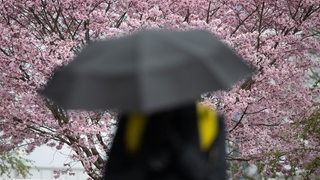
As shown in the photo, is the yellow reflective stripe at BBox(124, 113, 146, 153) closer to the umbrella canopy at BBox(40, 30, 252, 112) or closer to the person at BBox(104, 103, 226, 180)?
the person at BBox(104, 103, 226, 180)

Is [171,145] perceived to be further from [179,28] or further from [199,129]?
[179,28]

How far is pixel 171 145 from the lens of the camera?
2.80 metres

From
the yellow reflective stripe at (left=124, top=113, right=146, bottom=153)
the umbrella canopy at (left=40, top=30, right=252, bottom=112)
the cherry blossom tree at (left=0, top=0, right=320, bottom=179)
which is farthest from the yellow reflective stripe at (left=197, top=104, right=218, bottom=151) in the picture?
the cherry blossom tree at (left=0, top=0, right=320, bottom=179)

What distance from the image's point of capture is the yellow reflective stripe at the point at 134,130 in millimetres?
2857

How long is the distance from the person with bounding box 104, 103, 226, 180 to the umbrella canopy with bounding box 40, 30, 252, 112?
0.11 meters

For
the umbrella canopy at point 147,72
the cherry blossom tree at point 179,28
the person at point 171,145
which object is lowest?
the cherry blossom tree at point 179,28

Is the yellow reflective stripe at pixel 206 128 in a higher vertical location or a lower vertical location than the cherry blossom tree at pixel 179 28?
higher

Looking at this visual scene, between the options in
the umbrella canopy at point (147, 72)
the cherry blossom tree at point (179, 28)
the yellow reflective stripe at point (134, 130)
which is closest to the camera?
the umbrella canopy at point (147, 72)

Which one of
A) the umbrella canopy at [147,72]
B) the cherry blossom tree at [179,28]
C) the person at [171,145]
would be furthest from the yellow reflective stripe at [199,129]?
the cherry blossom tree at [179,28]

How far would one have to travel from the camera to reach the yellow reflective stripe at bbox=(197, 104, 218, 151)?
2.87 m

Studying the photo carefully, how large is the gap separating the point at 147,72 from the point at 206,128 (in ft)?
1.25

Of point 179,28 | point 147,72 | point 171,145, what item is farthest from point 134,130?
point 179,28

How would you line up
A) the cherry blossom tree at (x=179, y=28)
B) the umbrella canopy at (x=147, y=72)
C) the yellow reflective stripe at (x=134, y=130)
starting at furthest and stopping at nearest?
the cherry blossom tree at (x=179, y=28) < the yellow reflective stripe at (x=134, y=130) < the umbrella canopy at (x=147, y=72)

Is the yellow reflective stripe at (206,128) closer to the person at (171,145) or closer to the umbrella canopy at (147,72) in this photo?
the person at (171,145)
